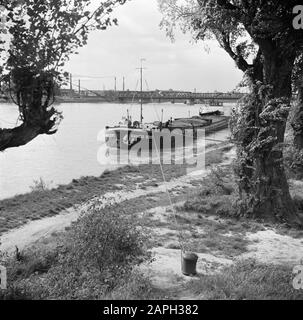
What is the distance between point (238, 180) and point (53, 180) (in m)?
15.8

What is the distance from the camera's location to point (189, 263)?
9305 mm

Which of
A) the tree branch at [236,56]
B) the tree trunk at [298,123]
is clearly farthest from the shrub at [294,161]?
the tree branch at [236,56]

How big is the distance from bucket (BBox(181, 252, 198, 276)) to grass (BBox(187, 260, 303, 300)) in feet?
2.20

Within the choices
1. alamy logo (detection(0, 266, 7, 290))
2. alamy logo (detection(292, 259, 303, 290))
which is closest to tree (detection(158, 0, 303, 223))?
alamy logo (detection(292, 259, 303, 290))

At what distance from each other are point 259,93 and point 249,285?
861 cm

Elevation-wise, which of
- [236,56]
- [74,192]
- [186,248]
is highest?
[236,56]

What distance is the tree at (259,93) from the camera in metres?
13.7

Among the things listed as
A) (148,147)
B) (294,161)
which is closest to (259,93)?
(294,161)

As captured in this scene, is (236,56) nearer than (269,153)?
No

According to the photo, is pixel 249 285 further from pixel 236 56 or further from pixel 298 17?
pixel 236 56

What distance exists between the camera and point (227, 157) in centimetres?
3631

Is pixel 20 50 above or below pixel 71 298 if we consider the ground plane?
above
